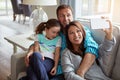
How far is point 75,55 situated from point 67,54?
69 millimetres

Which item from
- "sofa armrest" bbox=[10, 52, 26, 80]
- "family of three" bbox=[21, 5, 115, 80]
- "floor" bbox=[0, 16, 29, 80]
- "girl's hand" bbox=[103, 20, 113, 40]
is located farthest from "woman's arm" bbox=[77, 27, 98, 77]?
"floor" bbox=[0, 16, 29, 80]

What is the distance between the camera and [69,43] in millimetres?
1843

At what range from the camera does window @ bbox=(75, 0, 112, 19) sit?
11.1ft

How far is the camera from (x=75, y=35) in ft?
5.74

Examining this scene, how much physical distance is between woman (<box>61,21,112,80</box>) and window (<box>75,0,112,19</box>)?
5.29ft

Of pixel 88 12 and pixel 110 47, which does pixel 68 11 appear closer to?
pixel 110 47

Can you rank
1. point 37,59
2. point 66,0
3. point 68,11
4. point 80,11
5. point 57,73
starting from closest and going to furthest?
point 37,59 → point 57,73 → point 68,11 → point 66,0 → point 80,11

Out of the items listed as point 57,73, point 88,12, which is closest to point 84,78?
point 57,73

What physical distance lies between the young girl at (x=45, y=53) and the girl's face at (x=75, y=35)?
9.2 inches

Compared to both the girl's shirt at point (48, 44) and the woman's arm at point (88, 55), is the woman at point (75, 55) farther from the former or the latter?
the girl's shirt at point (48, 44)

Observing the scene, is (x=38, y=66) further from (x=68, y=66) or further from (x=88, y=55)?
(x=88, y=55)

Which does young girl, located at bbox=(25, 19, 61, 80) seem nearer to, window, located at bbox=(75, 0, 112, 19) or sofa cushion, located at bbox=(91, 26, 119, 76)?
sofa cushion, located at bbox=(91, 26, 119, 76)

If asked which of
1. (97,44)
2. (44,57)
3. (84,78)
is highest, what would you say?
(97,44)

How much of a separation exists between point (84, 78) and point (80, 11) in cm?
189
